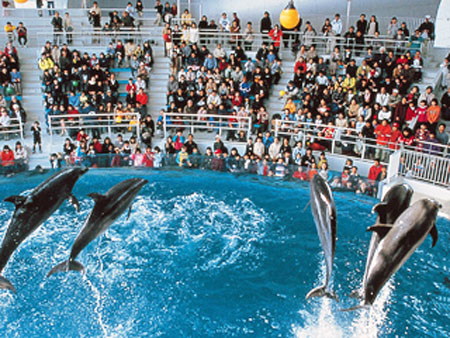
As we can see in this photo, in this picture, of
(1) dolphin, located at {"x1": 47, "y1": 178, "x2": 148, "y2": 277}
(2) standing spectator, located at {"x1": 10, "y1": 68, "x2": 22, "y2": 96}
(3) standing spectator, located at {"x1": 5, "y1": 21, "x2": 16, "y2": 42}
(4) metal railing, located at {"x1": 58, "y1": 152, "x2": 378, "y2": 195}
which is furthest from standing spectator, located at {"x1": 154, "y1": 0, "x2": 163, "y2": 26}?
(1) dolphin, located at {"x1": 47, "y1": 178, "x2": 148, "y2": 277}

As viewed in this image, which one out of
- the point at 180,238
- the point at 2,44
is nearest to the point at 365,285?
the point at 180,238

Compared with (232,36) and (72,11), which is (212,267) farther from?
(72,11)

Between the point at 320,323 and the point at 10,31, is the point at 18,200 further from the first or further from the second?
the point at 10,31

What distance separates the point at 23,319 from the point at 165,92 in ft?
47.0

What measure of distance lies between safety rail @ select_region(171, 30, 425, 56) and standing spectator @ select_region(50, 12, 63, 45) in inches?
217

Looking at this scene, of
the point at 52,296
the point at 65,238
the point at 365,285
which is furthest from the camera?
the point at 65,238

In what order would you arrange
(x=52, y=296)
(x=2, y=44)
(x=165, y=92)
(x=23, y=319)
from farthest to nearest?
(x=2, y=44)
(x=165, y=92)
(x=52, y=296)
(x=23, y=319)

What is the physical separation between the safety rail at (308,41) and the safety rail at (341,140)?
4677 millimetres

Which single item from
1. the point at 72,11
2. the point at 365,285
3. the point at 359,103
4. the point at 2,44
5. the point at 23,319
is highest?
the point at 72,11

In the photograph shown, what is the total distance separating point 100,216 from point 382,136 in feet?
35.5

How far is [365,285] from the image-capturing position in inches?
331

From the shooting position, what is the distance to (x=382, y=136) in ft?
56.3

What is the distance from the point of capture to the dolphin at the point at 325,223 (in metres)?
8.49

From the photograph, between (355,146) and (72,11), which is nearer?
(355,146)
